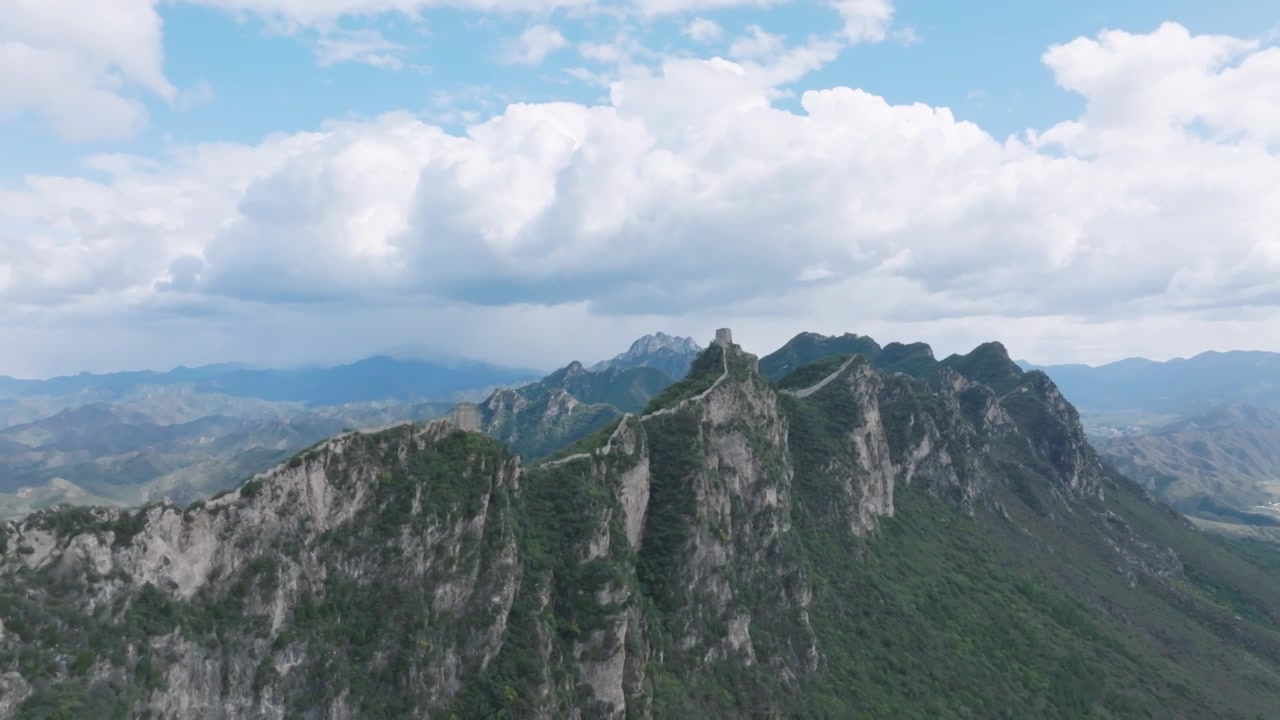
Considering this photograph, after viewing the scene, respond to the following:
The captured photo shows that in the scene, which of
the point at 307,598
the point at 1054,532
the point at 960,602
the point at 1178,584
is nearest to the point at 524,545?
the point at 307,598

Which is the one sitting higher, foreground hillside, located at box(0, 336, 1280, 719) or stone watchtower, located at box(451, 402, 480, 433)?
stone watchtower, located at box(451, 402, 480, 433)

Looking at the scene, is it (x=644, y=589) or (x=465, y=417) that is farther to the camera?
(x=644, y=589)

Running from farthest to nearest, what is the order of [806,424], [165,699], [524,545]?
[806,424], [524,545], [165,699]

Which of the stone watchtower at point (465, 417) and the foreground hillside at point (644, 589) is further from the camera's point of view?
the stone watchtower at point (465, 417)

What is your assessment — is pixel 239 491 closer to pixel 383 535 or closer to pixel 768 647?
pixel 383 535

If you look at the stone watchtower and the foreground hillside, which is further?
the stone watchtower

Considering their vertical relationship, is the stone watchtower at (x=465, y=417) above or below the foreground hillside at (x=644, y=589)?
above

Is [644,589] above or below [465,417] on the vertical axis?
below

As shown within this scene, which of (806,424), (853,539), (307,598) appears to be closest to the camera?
(307,598)
